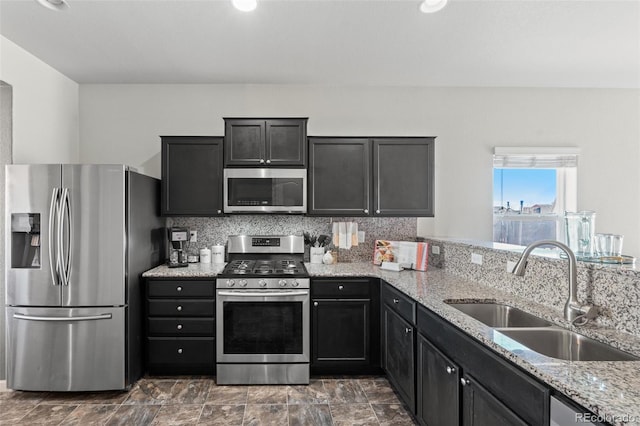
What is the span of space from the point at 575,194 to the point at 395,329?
2.66 m

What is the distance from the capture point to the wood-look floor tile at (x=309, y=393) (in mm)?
2727

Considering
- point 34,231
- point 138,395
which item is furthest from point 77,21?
point 138,395

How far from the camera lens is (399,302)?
2564 millimetres

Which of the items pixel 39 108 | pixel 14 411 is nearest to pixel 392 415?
pixel 14 411

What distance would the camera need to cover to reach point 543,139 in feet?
12.8

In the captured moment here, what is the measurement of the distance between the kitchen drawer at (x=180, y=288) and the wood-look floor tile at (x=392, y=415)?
5.07ft

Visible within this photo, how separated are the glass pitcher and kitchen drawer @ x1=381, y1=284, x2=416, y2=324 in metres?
0.92

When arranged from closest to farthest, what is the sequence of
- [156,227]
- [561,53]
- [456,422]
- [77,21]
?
[456,422], [77,21], [561,53], [156,227]

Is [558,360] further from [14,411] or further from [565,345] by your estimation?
[14,411]

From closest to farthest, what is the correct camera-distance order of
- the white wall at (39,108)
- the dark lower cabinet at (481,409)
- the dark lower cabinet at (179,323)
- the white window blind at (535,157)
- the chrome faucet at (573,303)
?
1. the dark lower cabinet at (481,409)
2. the chrome faucet at (573,303)
3. the white wall at (39,108)
4. the dark lower cabinet at (179,323)
5. the white window blind at (535,157)

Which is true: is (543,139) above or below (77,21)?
below

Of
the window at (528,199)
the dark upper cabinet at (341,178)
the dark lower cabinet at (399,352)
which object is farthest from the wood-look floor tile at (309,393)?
the window at (528,199)

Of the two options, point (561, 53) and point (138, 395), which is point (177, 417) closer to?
point (138, 395)

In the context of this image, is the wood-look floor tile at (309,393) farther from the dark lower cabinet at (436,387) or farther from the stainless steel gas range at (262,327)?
the dark lower cabinet at (436,387)
